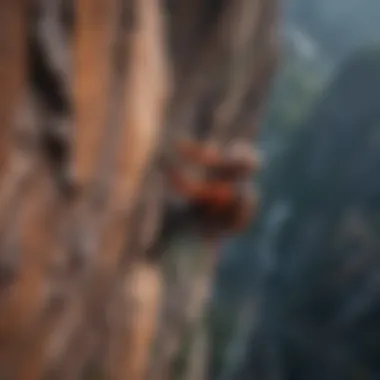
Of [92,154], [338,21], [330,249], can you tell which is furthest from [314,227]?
[92,154]

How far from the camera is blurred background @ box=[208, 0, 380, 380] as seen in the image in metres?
1.37

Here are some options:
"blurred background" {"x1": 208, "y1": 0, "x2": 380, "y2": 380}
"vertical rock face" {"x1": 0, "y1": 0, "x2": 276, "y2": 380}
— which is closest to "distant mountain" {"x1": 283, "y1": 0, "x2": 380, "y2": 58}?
"blurred background" {"x1": 208, "y1": 0, "x2": 380, "y2": 380}

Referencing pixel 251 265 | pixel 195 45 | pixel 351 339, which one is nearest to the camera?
pixel 195 45

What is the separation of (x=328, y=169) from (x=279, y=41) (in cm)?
80

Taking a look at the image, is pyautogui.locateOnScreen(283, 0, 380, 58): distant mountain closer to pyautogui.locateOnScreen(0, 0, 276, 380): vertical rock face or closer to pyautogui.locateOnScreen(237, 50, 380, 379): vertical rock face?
pyautogui.locateOnScreen(237, 50, 380, 379): vertical rock face

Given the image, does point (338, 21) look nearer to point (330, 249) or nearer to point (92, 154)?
point (330, 249)

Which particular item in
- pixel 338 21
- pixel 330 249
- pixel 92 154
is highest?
pixel 338 21

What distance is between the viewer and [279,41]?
31.9 inches

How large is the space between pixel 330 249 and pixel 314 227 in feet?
0.28

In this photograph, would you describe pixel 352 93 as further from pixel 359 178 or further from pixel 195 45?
pixel 195 45

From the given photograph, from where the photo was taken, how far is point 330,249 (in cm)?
145

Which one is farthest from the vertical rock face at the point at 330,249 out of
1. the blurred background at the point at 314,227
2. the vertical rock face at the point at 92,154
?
the vertical rock face at the point at 92,154

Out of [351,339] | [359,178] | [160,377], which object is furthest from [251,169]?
[359,178]

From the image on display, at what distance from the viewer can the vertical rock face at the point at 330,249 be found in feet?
4.49
